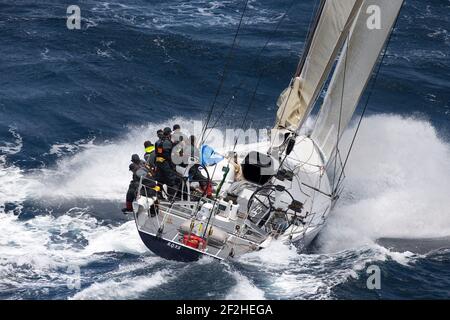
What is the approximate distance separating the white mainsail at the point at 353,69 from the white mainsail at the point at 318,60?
0.36 meters

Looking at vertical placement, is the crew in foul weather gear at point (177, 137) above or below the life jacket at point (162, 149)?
above

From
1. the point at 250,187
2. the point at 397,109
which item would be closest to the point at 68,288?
the point at 250,187

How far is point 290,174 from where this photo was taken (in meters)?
21.5

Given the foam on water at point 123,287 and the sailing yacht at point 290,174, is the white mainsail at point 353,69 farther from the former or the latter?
the foam on water at point 123,287

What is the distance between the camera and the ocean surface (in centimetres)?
1762

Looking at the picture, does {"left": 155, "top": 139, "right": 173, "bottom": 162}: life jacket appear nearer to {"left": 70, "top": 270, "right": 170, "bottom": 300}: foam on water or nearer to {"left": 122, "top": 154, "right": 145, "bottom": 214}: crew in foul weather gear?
{"left": 122, "top": 154, "right": 145, "bottom": 214}: crew in foul weather gear

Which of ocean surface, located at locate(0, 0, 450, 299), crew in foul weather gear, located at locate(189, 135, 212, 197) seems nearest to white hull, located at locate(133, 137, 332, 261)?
crew in foul weather gear, located at locate(189, 135, 212, 197)

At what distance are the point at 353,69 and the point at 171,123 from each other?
818 cm

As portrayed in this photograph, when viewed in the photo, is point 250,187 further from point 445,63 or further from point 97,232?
point 445,63

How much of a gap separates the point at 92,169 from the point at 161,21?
41.7 ft

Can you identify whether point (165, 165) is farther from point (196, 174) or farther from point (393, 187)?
point (393, 187)

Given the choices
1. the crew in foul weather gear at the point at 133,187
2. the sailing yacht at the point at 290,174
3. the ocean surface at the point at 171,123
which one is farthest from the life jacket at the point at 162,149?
the ocean surface at the point at 171,123

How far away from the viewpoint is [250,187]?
2122 centimetres

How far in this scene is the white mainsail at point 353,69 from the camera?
803 inches
